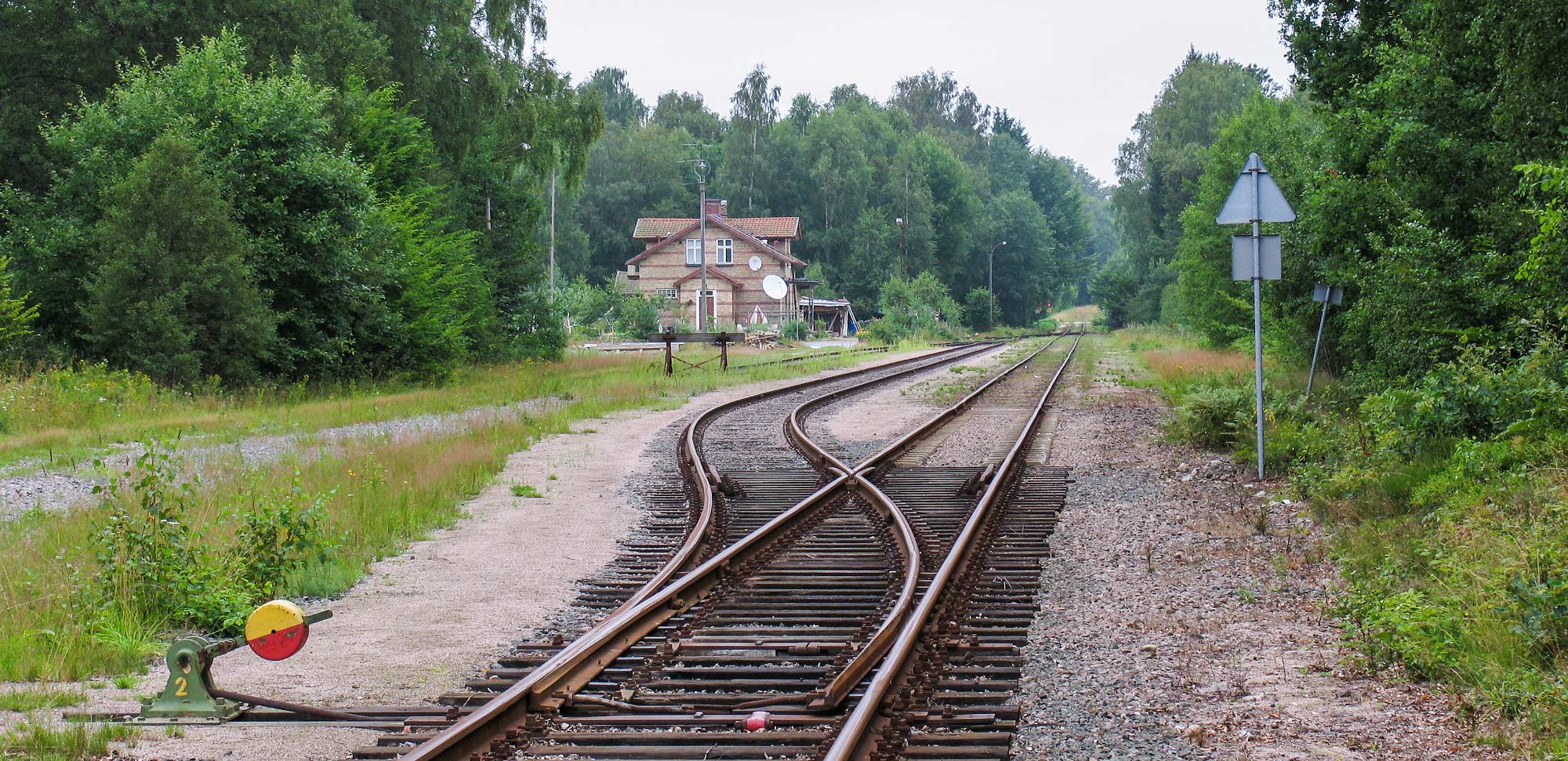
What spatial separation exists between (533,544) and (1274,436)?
29.6 ft

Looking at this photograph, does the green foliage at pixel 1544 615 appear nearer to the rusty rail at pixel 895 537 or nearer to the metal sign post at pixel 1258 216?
the rusty rail at pixel 895 537

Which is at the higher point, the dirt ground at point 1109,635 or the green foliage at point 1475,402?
the green foliage at point 1475,402

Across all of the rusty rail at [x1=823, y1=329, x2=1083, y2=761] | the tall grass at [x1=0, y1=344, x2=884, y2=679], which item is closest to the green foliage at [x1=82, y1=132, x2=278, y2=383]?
the tall grass at [x1=0, y1=344, x2=884, y2=679]

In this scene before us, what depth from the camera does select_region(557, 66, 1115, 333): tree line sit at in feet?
321

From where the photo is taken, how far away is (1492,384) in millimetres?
10742

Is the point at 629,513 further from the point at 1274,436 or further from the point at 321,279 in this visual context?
the point at 321,279

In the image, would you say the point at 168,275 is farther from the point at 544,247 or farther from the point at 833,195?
the point at 833,195

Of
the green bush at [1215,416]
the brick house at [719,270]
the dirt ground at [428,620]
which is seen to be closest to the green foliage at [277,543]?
the dirt ground at [428,620]

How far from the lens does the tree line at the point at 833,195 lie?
A: 97750 mm

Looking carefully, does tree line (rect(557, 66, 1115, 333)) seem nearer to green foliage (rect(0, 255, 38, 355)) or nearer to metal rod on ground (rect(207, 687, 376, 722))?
Answer: green foliage (rect(0, 255, 38, 355))

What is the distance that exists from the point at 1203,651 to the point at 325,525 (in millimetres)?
6874

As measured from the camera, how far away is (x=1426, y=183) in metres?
14.1

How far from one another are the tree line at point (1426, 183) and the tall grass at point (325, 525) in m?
8.69

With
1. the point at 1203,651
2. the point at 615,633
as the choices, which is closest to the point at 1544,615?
the point at 1203,651
